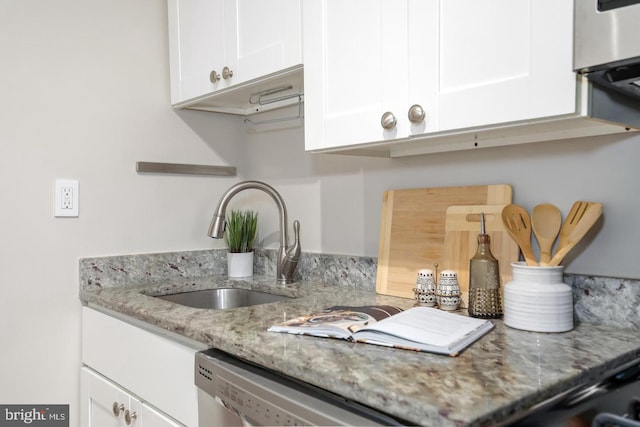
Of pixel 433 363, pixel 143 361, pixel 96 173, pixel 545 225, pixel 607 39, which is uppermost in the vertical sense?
pixel 607 39

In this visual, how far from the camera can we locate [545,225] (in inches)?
46.3

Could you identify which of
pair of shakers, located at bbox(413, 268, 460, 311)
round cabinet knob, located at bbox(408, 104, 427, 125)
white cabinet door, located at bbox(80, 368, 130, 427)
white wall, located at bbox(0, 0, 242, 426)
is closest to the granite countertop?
pair of shakers, located at bbox(413, 268, 460, 311)

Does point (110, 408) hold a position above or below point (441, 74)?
below

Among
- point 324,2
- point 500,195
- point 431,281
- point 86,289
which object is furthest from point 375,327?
point 86,289

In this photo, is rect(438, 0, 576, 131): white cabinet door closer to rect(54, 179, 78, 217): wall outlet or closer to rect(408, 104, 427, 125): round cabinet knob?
rect(408, 104, 427, 125): round cabinet knob

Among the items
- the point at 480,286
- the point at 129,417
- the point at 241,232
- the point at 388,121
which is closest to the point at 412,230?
the point at 480,286

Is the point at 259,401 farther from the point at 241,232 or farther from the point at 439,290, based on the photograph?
the point at 241,232

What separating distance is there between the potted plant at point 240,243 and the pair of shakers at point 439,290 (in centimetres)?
82

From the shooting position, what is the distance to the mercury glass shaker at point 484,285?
1189 millimetres

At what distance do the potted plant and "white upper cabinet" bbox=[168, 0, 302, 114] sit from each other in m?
0.45

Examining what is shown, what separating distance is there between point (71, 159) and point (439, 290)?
4.14ft

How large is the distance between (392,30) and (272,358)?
2.42 feet

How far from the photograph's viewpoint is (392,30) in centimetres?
115

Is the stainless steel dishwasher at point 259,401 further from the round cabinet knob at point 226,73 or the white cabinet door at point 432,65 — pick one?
the round cabinet knob at point 226,73
